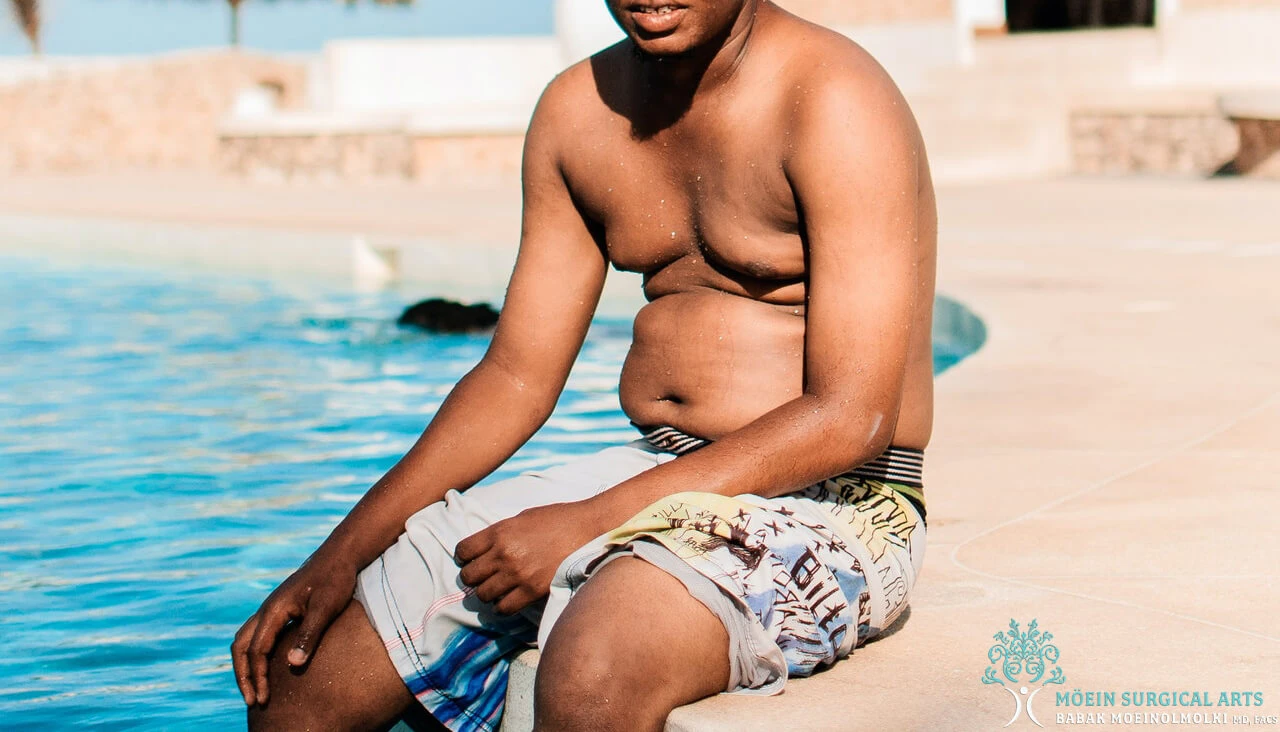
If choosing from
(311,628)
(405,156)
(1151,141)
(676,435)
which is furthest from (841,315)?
(405,156)

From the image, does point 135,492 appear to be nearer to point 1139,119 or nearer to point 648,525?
point 648,525

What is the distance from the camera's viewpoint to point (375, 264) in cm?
1093

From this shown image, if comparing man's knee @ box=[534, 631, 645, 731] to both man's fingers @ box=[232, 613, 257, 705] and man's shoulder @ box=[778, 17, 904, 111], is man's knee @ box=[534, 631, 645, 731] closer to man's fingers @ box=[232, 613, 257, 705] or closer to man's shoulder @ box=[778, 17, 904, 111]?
man's fingers @ box=[232, 613, 257, 705]

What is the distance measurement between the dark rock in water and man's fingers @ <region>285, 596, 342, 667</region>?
5.79 m

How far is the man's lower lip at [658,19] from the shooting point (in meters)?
2.32

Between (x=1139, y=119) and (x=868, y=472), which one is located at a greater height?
(x=868, y=472)

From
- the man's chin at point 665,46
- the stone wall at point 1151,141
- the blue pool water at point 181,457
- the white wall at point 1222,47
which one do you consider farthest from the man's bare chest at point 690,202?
the white wall at point 1222,47

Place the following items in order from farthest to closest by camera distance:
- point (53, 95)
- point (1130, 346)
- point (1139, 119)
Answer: point (53, 95)
point (1139, 119)
point (1130, 346)

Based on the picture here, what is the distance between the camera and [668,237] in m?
2.58

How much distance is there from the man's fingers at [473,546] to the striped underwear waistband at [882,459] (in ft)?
1.56

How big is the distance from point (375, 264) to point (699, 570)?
914 centimetres

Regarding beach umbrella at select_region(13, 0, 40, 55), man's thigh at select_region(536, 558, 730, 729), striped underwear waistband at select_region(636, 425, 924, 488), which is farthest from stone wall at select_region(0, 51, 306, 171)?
man's thigh at select_region(536, 558, 730, 729)

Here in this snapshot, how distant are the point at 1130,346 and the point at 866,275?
3588 millimetres

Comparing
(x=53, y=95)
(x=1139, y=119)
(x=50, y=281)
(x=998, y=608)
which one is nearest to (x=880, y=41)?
(x=1139, y=119)
